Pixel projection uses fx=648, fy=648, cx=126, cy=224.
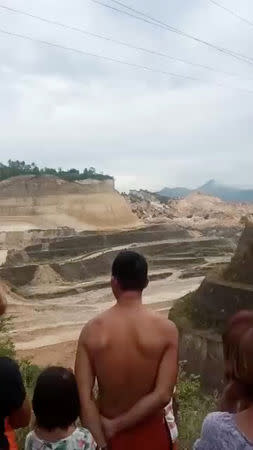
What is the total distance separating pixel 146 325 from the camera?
337cm

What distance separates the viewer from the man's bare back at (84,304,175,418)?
3303 mm

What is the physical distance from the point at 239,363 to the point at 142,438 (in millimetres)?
1058

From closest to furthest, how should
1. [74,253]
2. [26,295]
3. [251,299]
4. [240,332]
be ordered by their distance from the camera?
[240,332] → [251,299] → [26,295] → [74,253]

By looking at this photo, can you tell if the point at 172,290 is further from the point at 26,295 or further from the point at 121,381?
the point at 121,381

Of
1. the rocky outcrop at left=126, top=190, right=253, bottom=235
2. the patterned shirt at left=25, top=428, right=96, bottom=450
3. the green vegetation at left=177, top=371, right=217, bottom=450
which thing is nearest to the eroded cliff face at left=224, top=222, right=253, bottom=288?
the green vegetation at left=177, top=371, right=217, bottom=450

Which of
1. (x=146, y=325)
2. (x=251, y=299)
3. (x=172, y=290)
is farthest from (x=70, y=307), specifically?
(x=146, y=325)

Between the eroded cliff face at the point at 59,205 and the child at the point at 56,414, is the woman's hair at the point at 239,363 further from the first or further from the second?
the eroded cliff face at the point at 59,205

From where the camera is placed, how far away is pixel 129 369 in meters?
3.30

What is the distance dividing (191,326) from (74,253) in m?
31.3

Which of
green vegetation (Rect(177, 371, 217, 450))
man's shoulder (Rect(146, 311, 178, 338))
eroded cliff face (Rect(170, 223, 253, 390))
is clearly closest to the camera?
man's shoulder (Rect(146, 311, 178, 338))

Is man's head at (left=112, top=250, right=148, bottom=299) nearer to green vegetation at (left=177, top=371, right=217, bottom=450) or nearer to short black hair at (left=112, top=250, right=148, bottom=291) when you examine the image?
short black hair at (left=112, top=250, right=148, bottom=291)

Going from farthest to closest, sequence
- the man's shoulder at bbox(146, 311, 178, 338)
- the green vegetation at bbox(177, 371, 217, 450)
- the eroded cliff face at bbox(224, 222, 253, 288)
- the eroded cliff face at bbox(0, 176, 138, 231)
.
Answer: the eroded cliff face at bbox(0, 176, 138, 231) → the eroded cliff face at bbox(224, 222, 253, 288) → the green vegetation at bbox(177, 371, 217, 450) → the man's shoulder at bbox(146, 311, 178, 338)

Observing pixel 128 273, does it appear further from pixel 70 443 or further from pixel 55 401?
pixel 70 443

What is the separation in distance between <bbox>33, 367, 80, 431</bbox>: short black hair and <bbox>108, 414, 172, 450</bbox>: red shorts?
1.37 ft
